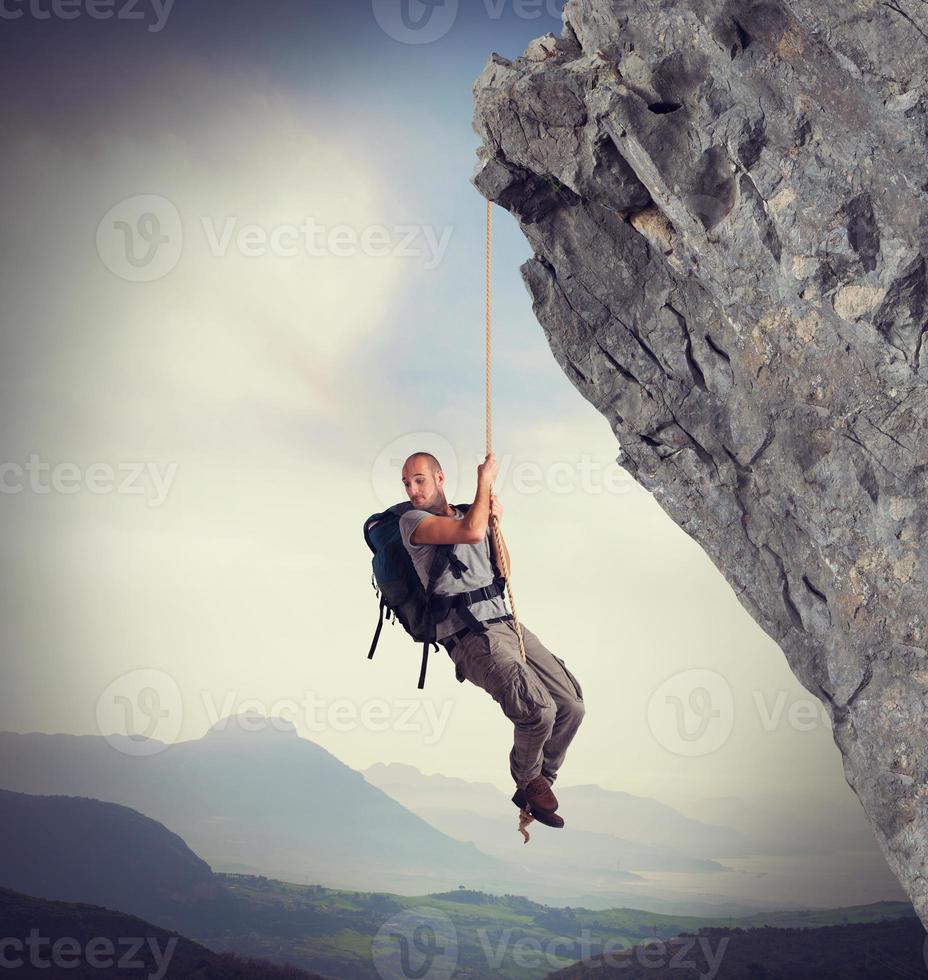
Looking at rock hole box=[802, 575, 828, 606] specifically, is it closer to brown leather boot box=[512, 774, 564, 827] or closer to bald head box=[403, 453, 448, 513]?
brown leather boot box=[512, 774, 564, 827]

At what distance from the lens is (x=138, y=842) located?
504 inches

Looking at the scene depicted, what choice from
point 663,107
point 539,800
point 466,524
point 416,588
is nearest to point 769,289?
point 663,107

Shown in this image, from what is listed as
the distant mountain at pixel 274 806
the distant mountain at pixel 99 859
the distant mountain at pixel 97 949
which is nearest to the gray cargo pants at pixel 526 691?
the distant mountain at pixel 97 949

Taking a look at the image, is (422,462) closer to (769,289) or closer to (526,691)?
(526,691)

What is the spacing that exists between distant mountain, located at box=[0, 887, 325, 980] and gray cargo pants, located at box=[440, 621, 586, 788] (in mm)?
6383

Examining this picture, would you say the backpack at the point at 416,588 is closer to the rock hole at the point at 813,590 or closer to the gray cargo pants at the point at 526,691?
the gray cargo pants at the point at 526,691

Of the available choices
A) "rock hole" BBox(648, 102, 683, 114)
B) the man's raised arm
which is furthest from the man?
"rock hole" BBox(648, 102, 683, 114)

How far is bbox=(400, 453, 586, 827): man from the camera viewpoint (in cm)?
493

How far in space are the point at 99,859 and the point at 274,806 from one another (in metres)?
2.44

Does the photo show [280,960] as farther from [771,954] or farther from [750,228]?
[750,228]

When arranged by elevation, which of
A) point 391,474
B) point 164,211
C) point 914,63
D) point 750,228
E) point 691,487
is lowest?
point 691,487

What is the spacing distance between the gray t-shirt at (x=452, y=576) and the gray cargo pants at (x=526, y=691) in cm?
9

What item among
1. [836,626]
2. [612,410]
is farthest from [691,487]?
[836,626]

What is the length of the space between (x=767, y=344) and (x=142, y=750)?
37.7ft
